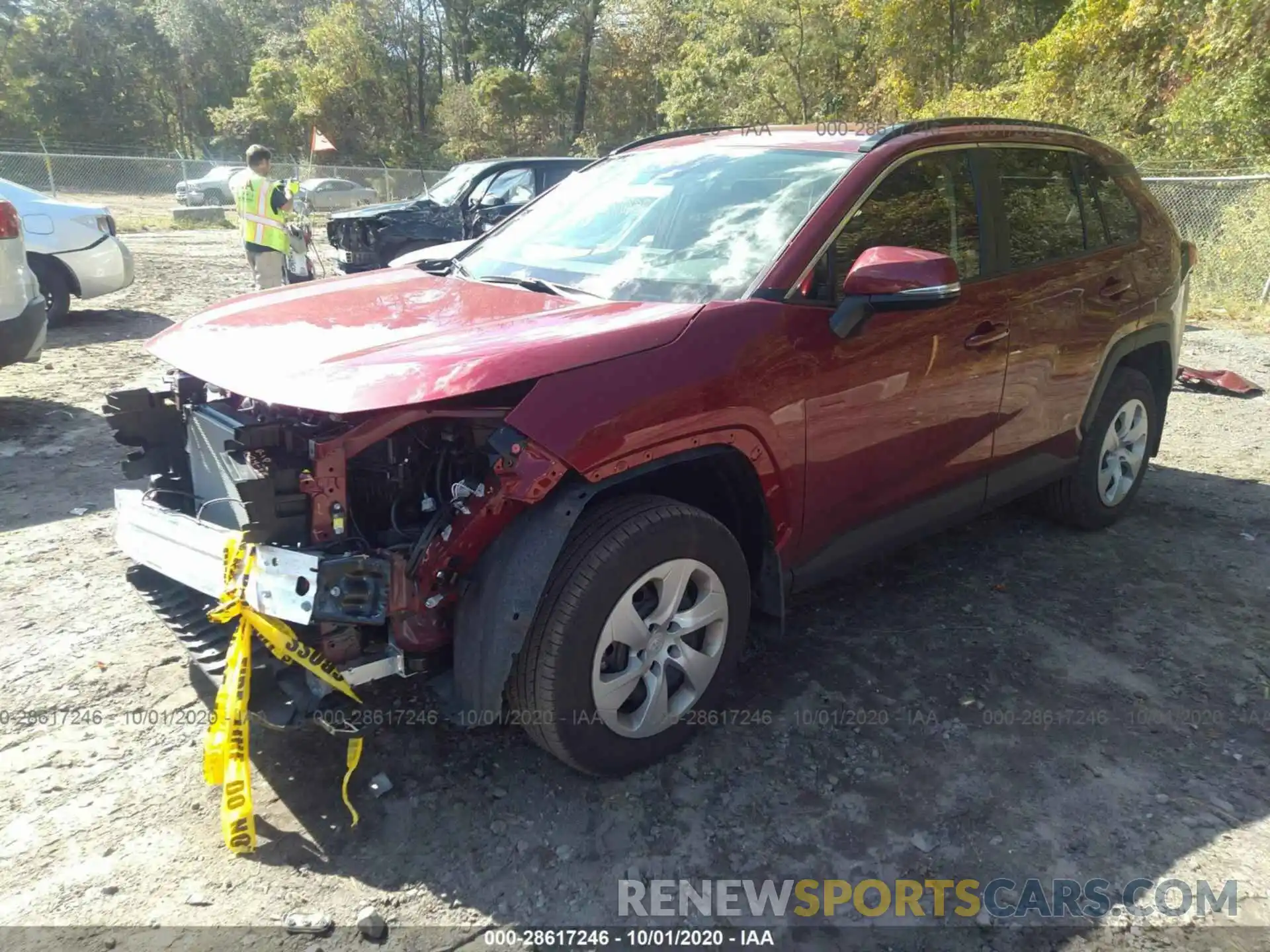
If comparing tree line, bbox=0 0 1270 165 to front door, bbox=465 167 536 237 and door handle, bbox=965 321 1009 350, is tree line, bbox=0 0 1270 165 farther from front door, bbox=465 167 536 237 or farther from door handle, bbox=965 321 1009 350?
door handle, bbox=965 321 1009 350

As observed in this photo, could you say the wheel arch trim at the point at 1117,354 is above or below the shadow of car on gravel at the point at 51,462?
above

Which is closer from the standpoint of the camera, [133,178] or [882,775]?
[882,775]

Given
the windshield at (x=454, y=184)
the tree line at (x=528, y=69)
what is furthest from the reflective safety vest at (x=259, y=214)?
the tree line at (x=528, y=69)

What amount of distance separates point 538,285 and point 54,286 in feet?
25.2

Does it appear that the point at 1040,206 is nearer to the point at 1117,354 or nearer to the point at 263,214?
the point at 1117,354

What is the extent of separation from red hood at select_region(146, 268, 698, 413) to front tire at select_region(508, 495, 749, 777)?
0.51 m

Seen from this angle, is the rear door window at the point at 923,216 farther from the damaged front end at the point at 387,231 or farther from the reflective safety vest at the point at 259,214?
the damaged front end at the point at 387,231

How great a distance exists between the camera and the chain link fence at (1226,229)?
36.3 ft

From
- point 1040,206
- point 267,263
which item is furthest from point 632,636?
point 267,263

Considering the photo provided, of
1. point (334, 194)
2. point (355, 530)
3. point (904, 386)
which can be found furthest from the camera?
point (334, 194)

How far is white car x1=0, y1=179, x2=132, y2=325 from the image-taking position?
327 inches

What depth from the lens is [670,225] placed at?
3.33 meters

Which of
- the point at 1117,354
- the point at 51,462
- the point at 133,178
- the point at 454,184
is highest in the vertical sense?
the point at 133,178

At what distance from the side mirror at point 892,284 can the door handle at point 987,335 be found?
54cm
